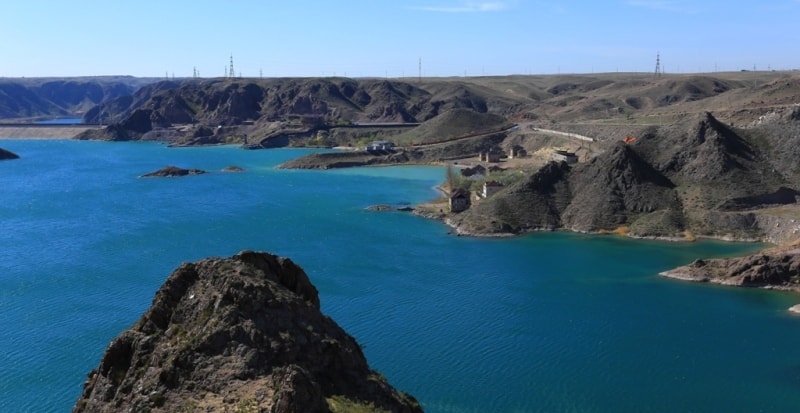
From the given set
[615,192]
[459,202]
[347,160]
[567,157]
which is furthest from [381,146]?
[615,192]

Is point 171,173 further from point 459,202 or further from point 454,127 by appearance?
point 459,202

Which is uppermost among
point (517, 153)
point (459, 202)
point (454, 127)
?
point (454, 127)

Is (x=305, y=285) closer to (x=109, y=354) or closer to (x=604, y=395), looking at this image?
(x=109, y=354)

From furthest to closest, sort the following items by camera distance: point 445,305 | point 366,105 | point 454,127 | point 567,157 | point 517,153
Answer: point 366,105 < point 454,127 < point 517,153 < point 567,157 < point 445,305

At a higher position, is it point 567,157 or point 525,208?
point 567,157

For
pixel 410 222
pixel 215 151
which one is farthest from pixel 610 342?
pixel 215 151

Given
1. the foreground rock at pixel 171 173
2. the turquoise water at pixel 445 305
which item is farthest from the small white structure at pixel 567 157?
the foreground rock at pixel 171 173
